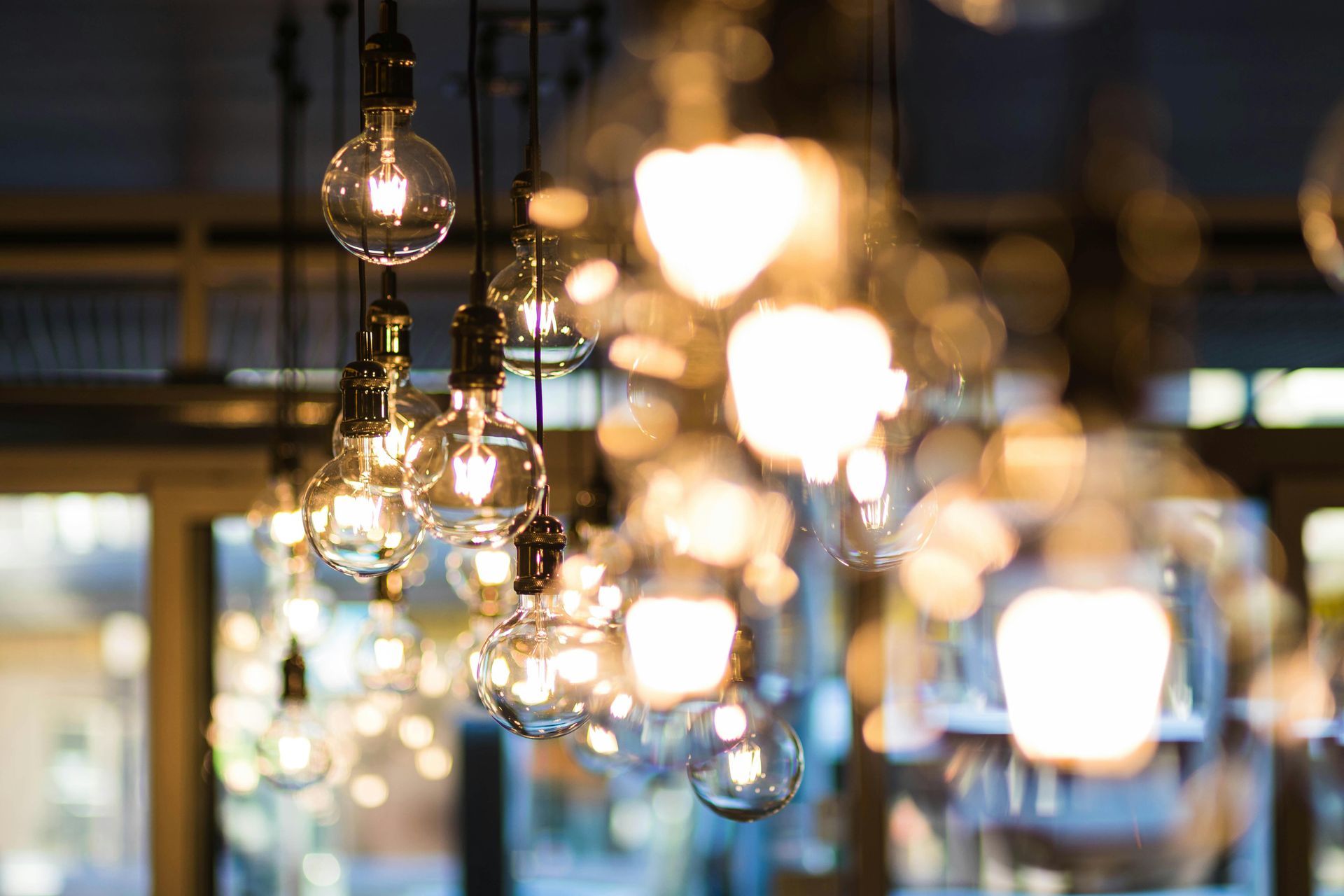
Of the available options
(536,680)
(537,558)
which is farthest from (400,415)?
(536,680)

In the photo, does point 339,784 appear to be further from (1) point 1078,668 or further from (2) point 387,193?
(2) point 387,193

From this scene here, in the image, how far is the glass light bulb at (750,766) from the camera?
1.56 m

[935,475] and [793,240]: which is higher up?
[793,240]

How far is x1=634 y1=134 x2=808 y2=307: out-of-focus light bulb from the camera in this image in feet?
8.27

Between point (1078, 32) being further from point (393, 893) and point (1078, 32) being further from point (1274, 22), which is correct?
point (393, 893)

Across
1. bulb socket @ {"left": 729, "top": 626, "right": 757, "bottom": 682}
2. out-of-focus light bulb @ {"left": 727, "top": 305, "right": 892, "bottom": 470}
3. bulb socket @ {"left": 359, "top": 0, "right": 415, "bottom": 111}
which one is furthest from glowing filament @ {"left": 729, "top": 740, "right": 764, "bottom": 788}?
bulb socket @ {"left": 359, "top": 0, "right": 415, "bottom": 111}

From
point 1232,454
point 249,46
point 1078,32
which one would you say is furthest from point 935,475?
point 1232,454

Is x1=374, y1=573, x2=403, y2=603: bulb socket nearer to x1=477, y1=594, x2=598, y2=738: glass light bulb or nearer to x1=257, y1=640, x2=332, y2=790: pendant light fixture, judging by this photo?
x1=257, y1=640, x2=332, y2=790: pendant light fixture

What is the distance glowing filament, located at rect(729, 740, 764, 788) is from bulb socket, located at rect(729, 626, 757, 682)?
0.10 metres

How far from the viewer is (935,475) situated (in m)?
1.26

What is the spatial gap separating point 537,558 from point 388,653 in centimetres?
136

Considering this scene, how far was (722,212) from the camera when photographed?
2.55 metres

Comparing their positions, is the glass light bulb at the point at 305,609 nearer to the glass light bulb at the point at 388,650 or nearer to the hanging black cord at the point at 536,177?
the glass light bulb at the point at 388,650

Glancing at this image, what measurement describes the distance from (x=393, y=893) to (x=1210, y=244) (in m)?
3.95
